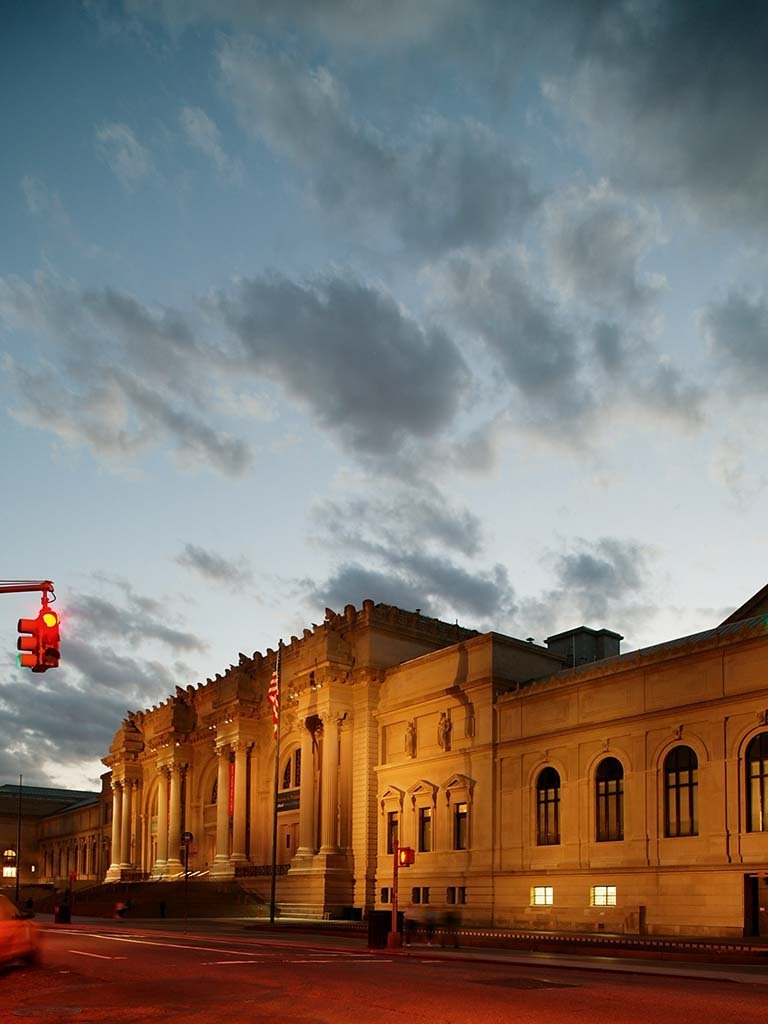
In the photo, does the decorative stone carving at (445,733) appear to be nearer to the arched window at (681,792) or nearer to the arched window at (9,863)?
the arched window at (681,792)

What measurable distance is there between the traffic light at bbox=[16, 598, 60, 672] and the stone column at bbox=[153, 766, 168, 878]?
7209cm

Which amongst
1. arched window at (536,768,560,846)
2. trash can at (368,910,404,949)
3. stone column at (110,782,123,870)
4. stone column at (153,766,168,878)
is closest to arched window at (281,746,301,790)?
stone column at (153,766,168,878)

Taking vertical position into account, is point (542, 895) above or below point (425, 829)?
below

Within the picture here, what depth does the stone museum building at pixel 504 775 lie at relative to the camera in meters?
39.5

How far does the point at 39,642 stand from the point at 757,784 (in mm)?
28735

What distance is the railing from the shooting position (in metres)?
65.6

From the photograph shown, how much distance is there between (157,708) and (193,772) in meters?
10.4

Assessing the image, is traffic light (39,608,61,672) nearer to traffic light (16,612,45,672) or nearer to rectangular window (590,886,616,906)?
traffic light (16,612,45,672)

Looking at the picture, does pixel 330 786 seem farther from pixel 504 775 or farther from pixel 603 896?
pixel 603 896

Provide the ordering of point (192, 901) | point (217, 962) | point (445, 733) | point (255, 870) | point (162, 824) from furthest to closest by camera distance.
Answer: point (162, 824) < point (255, 870) < point (192, 901) < point (445, 733) < point (217, 962)

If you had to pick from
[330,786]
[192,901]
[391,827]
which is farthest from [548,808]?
[192,901]

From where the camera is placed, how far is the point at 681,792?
41344 millimetres

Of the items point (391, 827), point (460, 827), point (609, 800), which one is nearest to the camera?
point (609, 800)

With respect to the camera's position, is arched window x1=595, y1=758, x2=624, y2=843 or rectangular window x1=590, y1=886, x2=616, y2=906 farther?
arched window x1=595, y1=758, x2=624, y2=843
